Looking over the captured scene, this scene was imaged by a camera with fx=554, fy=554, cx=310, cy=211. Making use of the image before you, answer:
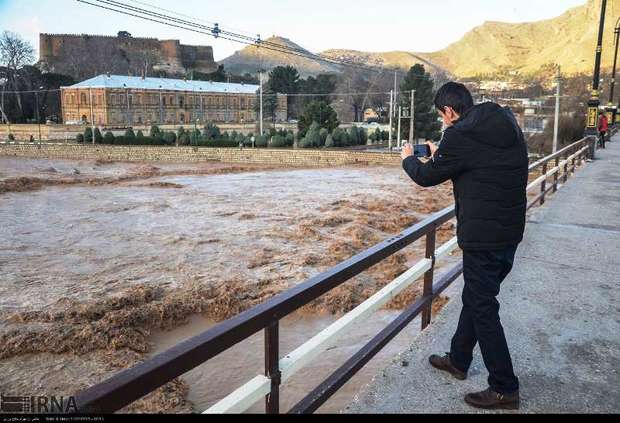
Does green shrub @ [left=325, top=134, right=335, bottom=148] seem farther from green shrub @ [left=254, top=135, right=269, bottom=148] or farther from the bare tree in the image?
the bare tree

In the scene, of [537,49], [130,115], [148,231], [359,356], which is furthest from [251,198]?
[537,49]

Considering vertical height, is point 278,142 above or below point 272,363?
below

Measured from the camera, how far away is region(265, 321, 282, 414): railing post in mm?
2547

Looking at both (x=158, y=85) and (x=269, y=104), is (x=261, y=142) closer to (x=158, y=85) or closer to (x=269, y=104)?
(x=158, y=85)

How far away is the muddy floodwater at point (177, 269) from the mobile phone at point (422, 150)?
3.86 meters

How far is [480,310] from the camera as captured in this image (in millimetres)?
3297

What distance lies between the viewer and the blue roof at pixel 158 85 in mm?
78188

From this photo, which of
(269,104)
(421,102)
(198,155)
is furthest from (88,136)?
(269,104)

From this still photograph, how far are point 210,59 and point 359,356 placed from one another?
540 feet

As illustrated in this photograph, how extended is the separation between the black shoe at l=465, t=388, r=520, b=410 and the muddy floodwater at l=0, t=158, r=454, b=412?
334cm

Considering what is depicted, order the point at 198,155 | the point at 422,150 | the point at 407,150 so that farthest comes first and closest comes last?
the point at 198,155 → the point at 422,150 → the point at 407,150

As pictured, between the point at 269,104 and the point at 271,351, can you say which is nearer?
the point at 271,351

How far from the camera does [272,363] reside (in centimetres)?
262

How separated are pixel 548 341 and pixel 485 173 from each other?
2.18 meters
